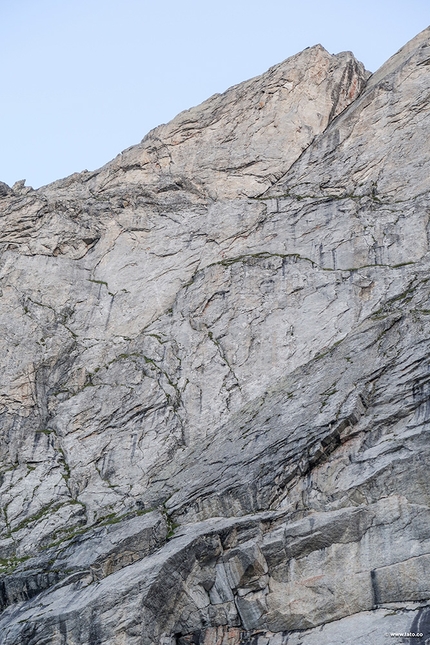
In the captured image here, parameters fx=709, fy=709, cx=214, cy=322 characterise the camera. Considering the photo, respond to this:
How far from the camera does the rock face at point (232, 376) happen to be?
2689cm

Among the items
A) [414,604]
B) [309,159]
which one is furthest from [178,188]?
[414,604]

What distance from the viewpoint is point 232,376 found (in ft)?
132

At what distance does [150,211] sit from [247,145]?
35.3 ft

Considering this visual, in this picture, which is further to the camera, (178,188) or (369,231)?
(178,188)

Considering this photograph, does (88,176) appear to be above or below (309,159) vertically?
above

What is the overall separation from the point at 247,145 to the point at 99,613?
136 ft

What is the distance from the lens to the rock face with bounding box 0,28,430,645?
88.2ft

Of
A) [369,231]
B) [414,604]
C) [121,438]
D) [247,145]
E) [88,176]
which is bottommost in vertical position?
[414,604]

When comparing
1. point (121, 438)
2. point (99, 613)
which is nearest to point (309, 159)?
point (121, 438)

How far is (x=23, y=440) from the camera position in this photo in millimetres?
42406

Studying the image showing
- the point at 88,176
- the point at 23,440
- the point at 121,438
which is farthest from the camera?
the point at 88,176

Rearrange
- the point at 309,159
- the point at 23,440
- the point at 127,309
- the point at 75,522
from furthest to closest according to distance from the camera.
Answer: the point at 309,159 < the point at 127,309 < the point at 23,440 < the point at 75,522

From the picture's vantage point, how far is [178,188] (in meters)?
→ 56.9

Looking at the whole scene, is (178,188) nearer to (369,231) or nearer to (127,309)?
(127,309)
